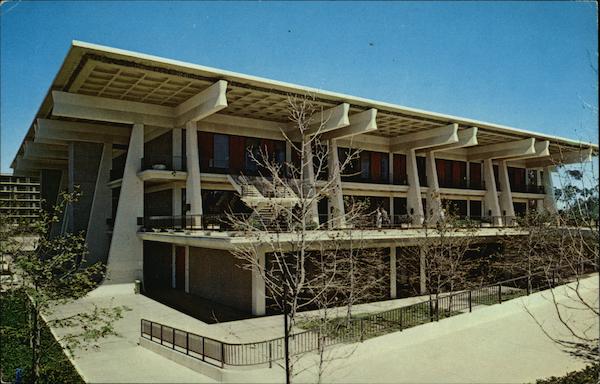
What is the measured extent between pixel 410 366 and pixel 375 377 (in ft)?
5.26

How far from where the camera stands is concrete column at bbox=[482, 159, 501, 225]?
44812 mm

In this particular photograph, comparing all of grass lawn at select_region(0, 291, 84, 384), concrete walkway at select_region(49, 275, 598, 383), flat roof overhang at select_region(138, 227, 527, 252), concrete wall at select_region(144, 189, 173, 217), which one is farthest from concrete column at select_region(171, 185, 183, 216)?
grass lawn at select_region(0, 291, 84, 384)

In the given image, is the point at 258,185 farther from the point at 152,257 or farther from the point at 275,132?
the point at 152,257

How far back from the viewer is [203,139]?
30.8 m

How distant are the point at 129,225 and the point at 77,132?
9.87 m

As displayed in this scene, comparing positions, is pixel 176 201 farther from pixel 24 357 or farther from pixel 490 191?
pixel 490 191

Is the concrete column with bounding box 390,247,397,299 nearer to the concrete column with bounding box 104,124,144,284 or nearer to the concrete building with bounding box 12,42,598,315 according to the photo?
the concrete building with bounding box 12,42,598,315

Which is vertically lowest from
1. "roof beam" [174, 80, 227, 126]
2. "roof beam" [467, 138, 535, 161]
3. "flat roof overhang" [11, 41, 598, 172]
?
"roof beam" [467, 138, 535, 161]

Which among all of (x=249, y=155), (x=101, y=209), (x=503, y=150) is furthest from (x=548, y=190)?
(x=101, y=209)

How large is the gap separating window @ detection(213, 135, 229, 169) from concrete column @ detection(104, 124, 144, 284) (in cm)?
496

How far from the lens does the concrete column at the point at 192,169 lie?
91.6ft

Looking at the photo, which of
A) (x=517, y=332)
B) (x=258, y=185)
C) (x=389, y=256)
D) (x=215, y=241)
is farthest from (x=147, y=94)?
(x=517, y=332)

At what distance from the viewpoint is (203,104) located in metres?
26.5

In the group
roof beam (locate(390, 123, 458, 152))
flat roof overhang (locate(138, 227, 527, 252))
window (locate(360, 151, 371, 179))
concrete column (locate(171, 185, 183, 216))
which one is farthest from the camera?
window (locate(360, 151, 371, 179))
